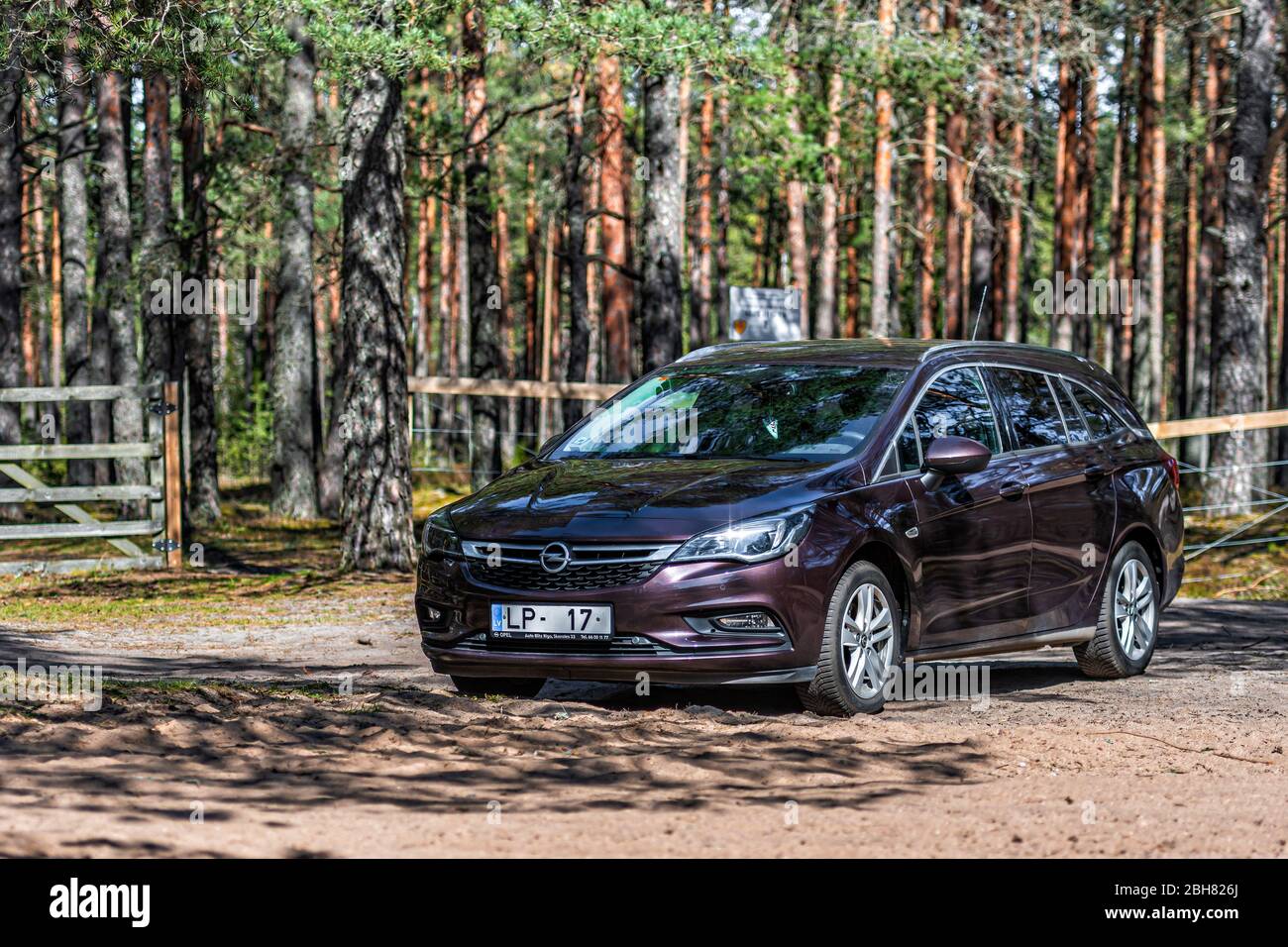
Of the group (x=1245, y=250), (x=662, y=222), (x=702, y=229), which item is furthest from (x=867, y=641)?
(x=702, y=229)

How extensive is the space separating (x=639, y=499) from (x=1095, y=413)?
370 centimetres

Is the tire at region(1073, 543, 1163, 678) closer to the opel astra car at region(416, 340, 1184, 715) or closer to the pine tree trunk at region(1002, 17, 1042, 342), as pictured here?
the opel astra car at region(416, 340, 1184, 715)

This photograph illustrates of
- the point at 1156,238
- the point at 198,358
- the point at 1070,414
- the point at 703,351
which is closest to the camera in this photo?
the point at 703,351

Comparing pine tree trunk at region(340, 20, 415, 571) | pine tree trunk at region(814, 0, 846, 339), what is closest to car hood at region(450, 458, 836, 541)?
pine tree trunk at region(340, 20, 415, 571)

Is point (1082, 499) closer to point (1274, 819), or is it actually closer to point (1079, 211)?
point (1274, 819)

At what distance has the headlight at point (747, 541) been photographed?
7340mm

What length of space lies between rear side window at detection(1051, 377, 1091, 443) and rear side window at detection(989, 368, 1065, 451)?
8 centimetres

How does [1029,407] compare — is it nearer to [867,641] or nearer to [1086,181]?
[867,641]

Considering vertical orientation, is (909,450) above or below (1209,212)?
below

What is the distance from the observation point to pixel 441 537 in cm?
809

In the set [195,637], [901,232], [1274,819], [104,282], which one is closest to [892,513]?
[1274,819]

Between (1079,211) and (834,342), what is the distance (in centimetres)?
3263

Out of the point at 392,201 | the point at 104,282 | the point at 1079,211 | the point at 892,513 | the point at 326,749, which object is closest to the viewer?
the point at 326,749

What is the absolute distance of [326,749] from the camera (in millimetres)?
6668
